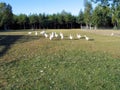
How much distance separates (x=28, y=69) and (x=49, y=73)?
4.20ft

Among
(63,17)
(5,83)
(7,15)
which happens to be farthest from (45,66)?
(63,17)

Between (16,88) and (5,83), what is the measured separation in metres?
0.76

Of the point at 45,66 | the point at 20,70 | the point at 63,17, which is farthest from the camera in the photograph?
the point at 63,17

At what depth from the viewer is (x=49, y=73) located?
1030 cm

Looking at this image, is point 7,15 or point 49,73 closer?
point 49,73

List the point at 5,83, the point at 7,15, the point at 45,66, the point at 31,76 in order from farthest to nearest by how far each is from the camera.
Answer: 1. the point at 7,15
2. the point at 45,66
3. the point at 31,76
4. the point at 5,83

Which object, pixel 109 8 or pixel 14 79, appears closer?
pixel 14 79

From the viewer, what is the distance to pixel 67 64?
491 inches

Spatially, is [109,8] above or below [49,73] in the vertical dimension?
above

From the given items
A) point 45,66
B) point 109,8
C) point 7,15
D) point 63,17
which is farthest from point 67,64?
point 63,17

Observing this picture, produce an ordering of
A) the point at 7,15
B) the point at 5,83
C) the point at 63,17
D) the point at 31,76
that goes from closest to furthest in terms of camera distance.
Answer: the point at 5,83 < the point at 31,76 < the point at 7,15 < the point at 63,17

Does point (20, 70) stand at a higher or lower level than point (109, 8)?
lower

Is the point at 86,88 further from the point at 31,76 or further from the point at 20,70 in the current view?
the point at 20,70

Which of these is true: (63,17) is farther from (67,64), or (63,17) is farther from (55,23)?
(67,64)
